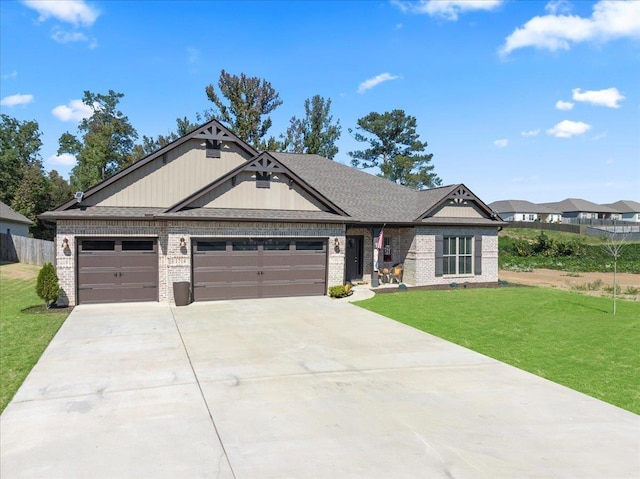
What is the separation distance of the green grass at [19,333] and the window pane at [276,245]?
23.9 feet

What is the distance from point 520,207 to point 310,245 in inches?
2794

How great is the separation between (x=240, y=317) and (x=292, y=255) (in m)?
4.66

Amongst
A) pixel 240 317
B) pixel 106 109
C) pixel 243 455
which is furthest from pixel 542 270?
pixel 106 109

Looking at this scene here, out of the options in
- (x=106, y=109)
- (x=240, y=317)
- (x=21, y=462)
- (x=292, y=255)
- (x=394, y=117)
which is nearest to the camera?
(x=21, y=462)

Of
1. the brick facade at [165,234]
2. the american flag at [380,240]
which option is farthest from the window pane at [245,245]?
the american flag at [380,240]

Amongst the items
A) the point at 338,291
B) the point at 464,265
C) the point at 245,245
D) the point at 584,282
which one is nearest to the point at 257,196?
the point at 245,245

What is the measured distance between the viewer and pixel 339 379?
26.3ft

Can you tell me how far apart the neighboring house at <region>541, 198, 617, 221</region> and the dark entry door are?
73.1 metres

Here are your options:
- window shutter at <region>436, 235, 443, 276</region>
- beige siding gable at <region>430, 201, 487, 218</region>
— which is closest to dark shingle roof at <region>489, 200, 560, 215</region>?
beige siding gable at <region>430, 201, 487, 218</region>

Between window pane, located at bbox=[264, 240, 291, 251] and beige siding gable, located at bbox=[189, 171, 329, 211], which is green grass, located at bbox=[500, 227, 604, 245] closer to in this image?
beige siding gable, located at bbox=[189, 171, 329, 211]

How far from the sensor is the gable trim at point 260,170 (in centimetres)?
1630

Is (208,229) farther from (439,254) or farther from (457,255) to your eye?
Answer: (457,255)

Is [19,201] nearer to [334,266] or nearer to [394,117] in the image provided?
[334,266]

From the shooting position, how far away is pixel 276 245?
1753 cm
